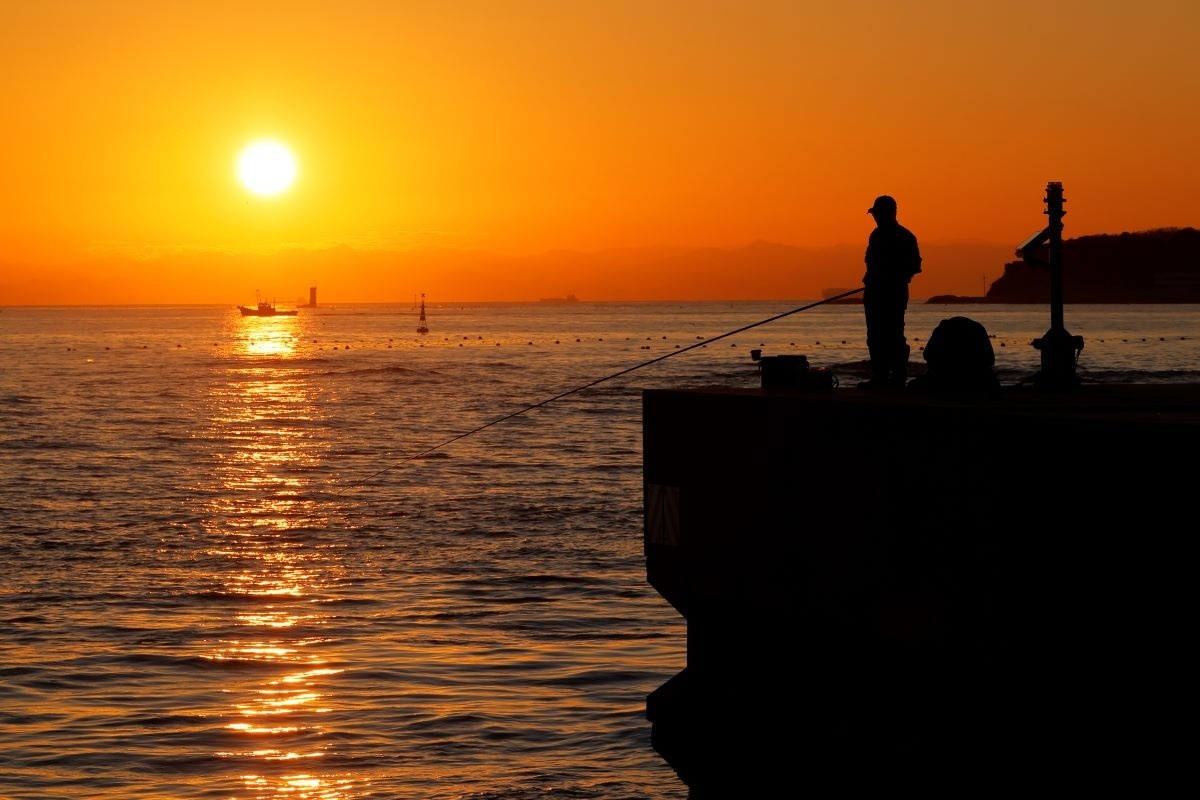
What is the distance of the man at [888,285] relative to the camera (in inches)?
442

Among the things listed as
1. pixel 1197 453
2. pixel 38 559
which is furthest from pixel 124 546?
pixel 1197 453

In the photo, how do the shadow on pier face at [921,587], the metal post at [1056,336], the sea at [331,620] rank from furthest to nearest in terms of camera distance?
1. the metal post at [1056,336]
2. the sea at [331,620]
3. the shadow on pier face at [921,587]

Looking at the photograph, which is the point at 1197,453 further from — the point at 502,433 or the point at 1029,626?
the point at 502,433

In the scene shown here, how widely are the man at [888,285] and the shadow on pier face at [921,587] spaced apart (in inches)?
31.6

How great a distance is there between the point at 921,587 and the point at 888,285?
11.6ft

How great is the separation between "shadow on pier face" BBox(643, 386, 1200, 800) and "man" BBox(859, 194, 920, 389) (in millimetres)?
802

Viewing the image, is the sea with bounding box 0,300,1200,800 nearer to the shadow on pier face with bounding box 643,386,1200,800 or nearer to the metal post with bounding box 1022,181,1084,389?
the shadow on pier face with bounding box 643,386,1200,800

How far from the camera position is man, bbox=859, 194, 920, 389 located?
11.2 m

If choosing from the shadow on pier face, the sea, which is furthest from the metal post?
the sea

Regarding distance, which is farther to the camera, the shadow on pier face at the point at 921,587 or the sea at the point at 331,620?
the sea at the point at 331,620

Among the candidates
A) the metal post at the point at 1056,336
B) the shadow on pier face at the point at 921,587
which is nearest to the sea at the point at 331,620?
the shadow on pier face at the point at 921,587

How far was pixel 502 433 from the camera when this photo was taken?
40.4 meters

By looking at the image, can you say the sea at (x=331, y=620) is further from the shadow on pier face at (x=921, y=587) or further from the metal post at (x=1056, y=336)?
the metal post at (x=1056, y=336)

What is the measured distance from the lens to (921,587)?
Answer: 827cm
